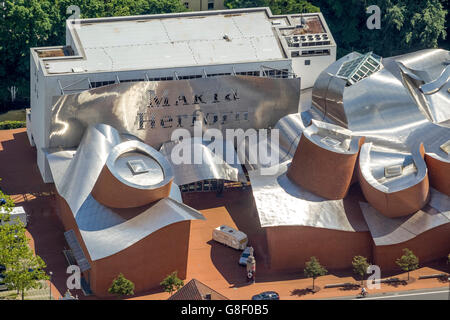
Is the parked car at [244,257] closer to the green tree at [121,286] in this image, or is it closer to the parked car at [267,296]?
the parked car at [267,296]

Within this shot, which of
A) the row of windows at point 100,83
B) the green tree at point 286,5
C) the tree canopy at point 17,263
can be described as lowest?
the tree canopy at point 17,263

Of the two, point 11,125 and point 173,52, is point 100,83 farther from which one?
point 11,125

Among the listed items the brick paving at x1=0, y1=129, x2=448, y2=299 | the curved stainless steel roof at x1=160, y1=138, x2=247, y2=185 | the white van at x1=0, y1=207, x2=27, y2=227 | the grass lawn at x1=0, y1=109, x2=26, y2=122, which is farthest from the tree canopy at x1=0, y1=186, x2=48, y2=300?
the grass lawn at x1=0, y1=109, x2=26, y2=122

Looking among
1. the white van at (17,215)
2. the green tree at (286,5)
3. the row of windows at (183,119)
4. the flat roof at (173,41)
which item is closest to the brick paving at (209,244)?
the white van at (17,215)

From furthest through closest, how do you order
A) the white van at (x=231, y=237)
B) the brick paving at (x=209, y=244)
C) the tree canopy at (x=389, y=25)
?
the tree canopy at (x=389, y=25) → the white van at (x=231, y=237) → the brick paving at (x=209, y=244)

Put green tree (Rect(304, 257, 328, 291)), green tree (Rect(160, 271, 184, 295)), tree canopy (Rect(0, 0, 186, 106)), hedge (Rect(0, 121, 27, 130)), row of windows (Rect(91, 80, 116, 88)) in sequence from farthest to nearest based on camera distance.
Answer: tree canopy (Rect(0, 0, 186, 106)) → hedge (Rect(0, 121, 27, 130)) → row of windows (Rect(91, 80, 116, 88)) → green tree (Rect(304, 257, 328, 291)) → green tree (Rect(160, 271, 184, 295))

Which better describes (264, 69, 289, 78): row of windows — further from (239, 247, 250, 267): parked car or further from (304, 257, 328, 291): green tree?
(304, 257, 328, 291): green tree

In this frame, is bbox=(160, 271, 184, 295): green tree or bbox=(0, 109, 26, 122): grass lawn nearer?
bbox=(160, 271, 184, 295): green tree
